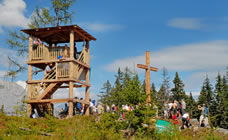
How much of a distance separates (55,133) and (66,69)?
425 inches

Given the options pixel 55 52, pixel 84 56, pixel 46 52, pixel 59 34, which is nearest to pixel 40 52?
pixel 46 52

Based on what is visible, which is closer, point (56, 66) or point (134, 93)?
point (134, 93)

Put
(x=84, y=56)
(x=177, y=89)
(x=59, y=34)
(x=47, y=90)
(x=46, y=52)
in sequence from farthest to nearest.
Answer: (x=177, y=89), (x=59, y=34), (x=84, y=56), (x=46, y=52), (x=47, y=90)

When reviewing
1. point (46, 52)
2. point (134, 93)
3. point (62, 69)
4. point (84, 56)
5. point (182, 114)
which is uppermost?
point (46, 52)

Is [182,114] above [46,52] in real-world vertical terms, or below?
below

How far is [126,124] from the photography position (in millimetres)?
13789

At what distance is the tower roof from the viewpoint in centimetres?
2369

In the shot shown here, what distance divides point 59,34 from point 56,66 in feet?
10.7

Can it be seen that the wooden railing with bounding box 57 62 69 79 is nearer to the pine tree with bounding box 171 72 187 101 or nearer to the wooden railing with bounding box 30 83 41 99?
the wooden railing with bounding box 30 83 41 99

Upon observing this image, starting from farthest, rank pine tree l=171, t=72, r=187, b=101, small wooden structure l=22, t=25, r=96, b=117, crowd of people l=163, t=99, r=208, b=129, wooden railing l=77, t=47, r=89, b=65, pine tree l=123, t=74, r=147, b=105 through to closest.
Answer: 1. pine tree l=171, t=72, r=187, b=101
2. wooden railing l=77, t=47, r=89, b=65
3. small wooden structure l=22, t=25, r=96, b=117
4. crowd of people l=163, t=99, r=208, b=129
5. pine tree l=123, t=74, r=147, b=105

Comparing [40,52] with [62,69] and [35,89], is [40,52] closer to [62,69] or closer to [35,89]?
[62,69]

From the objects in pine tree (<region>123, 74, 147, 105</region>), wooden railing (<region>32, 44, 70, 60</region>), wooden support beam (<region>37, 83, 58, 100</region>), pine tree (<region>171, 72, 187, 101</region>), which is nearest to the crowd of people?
pine tree (<region>123, 74, 147, 105</region>)

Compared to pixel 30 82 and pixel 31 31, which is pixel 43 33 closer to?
pixel 31 31

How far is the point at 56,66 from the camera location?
77.2 ft
